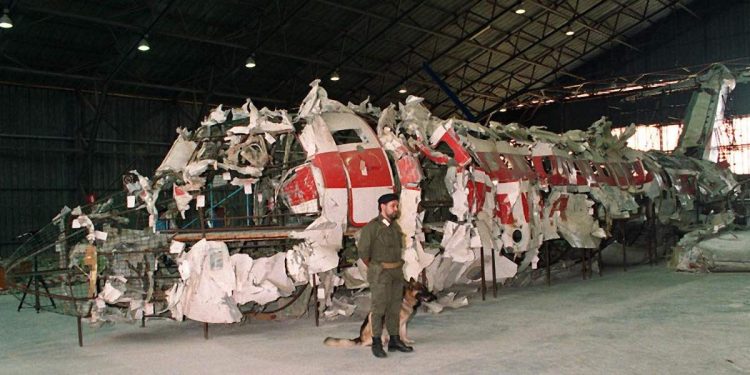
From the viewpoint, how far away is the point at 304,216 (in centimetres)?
1012

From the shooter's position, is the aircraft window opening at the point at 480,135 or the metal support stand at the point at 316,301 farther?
the aircraft window opening at the point at 480,135

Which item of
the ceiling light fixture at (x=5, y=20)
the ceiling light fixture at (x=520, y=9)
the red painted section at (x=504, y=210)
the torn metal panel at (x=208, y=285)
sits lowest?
the torn metal panel at (x=208, y=285)

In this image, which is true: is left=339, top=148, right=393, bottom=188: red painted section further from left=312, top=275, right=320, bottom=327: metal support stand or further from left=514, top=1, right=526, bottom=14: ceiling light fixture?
left=514, top=1, right=526, bottom=14: ceiling light fixture

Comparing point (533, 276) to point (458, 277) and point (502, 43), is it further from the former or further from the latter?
point (502, 43)

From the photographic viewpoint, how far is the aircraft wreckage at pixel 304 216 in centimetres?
920

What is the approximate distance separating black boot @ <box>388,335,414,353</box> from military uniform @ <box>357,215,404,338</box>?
0.07m

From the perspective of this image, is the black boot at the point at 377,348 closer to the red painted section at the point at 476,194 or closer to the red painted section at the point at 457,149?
the red painted section at the point at 476,194

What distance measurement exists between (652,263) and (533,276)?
500 centimetres

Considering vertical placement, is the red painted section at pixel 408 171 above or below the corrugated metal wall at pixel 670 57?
below

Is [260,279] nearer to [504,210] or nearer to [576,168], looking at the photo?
[504,210]

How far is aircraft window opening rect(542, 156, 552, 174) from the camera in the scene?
14.0m

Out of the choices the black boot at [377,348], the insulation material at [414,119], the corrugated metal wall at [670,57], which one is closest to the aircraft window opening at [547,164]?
the insulation material at [414,119]

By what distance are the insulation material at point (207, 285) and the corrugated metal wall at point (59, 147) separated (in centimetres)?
1592

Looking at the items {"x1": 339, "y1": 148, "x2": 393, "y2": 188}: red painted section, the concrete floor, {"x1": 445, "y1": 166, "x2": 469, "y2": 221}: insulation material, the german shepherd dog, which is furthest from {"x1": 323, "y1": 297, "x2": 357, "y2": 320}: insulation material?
{"x1": 445, "y1": 166, "x2": 469, "y2": 221}: insulation material
